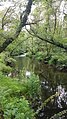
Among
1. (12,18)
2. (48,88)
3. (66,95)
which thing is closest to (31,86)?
(66,95)

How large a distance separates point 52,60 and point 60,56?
2.37m

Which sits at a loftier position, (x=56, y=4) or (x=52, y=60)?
(x=56, y=4)

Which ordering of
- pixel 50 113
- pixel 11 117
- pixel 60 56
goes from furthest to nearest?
pixel 60 56
pixel 50 113
pixel 11 117

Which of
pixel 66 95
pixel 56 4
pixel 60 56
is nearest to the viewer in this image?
pixel 66 95

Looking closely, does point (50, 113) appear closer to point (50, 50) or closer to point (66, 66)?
point (66, 66)

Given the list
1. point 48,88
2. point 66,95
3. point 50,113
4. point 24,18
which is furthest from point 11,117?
point 48,88

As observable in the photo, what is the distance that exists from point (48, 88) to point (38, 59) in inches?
1141

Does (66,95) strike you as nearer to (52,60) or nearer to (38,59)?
(52,60)

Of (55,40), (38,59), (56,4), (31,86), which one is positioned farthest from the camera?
(38,59)

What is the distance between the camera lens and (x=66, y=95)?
1664cm

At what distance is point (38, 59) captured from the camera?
48312 mm

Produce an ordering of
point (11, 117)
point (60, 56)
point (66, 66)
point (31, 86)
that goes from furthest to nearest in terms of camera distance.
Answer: point (60, 56)
point (66, 66)
point (31, 86)
point (11, 117)

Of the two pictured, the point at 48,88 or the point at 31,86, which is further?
the point at 48,88

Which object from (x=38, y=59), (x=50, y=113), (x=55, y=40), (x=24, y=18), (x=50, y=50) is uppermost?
(x=24, y=18)
